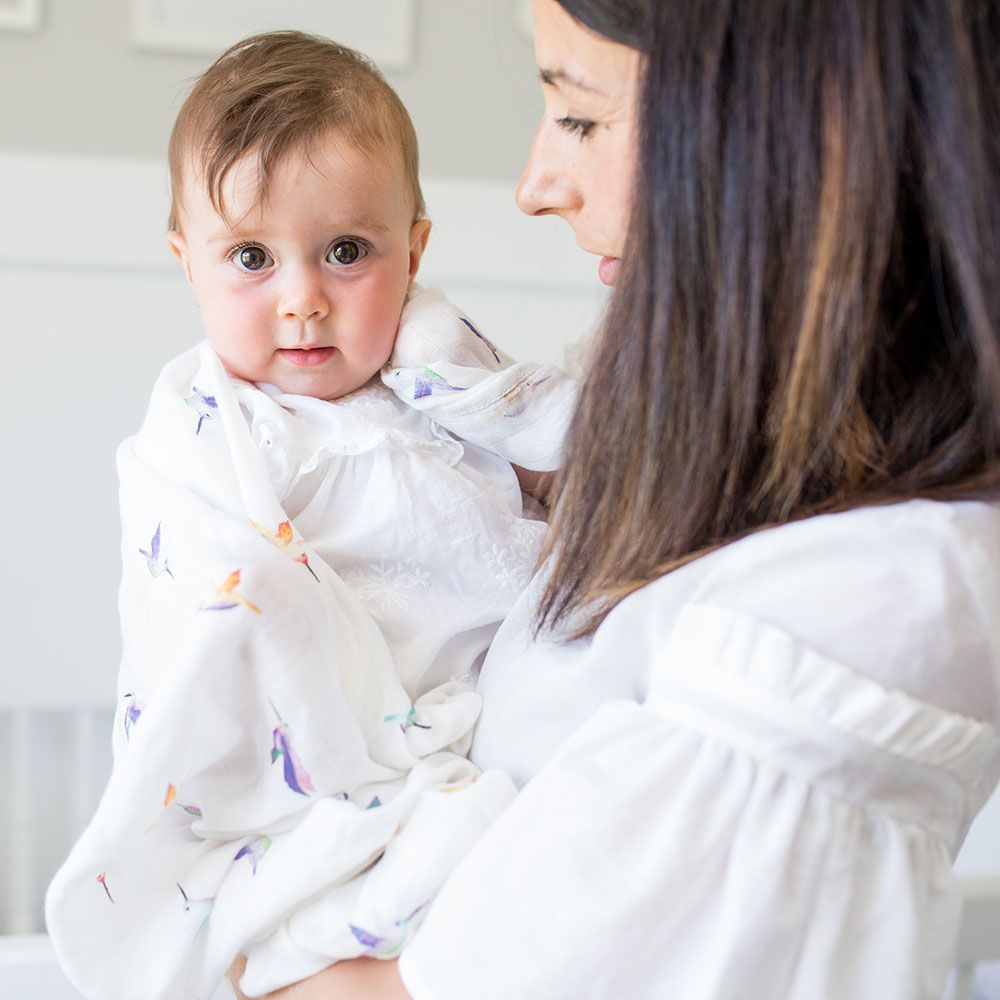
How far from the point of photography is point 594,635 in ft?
2.44

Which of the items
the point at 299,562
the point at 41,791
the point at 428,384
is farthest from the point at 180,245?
the point at 41,791

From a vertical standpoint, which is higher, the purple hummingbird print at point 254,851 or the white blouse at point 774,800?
the white blouse at point 774,800

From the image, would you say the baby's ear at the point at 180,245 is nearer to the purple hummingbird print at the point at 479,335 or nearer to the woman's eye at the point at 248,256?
the woman's eye at the point at 248,256

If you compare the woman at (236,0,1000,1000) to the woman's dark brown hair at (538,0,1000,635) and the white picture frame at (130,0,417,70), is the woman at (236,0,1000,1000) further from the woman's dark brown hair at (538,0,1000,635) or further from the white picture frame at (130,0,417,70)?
the white picture frame at (130,0,417,70)

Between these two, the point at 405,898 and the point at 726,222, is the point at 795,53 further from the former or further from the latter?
the point at 405,898

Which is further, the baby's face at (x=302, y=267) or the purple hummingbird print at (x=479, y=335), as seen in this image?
the purple hummingbird print at (x=479, y=335)

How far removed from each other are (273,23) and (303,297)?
2.73 feet

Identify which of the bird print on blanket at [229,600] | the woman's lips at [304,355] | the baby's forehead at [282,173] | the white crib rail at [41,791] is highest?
the baby's forehead at [282,173]

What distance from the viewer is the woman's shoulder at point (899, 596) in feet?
1.97

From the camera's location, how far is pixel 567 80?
29.5 inches

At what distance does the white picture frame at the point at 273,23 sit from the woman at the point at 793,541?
1.06 m

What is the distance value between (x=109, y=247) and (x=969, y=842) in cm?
142

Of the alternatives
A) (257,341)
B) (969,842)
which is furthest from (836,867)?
(969,842)

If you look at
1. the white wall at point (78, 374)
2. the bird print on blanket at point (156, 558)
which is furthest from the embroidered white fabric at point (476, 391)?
the white wall at point (78, 374)
